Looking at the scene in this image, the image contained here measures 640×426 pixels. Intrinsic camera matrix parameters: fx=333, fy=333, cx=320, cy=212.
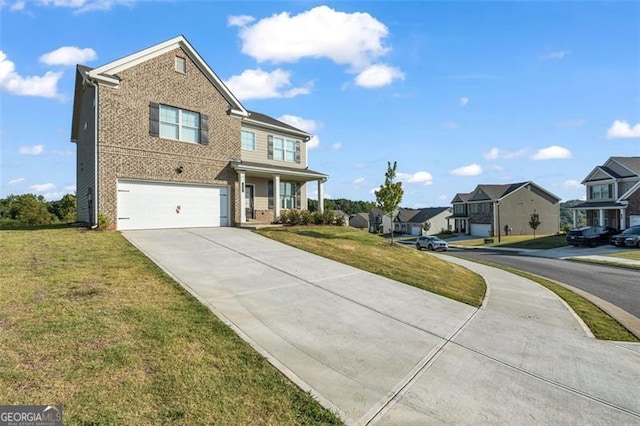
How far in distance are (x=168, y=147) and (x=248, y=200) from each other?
A: 5.18 meters

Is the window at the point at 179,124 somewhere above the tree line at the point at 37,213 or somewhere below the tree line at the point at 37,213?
above

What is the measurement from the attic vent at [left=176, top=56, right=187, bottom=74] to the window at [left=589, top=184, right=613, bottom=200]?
42938 millimetres

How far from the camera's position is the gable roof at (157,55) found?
13.6m

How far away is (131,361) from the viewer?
12.1ft

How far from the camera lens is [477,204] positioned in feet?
165

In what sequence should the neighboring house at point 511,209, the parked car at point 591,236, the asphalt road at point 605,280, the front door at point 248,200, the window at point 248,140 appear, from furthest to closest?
1. the neighboring house at point 511,209
2. the parked car at point 591,236
3. the window at point 248,140
4. the front door at point 248,200
5. the asphalt road at point 605,280

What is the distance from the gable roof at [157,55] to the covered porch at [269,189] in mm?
3351

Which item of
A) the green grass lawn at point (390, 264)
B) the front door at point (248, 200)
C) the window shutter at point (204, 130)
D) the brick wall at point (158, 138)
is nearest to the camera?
the green grass lawn at point (390, 264)

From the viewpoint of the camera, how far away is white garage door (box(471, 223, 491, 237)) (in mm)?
47894

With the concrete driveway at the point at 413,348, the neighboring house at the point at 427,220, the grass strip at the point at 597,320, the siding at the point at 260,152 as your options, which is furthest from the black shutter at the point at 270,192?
the neighboring house at the point at 427,220

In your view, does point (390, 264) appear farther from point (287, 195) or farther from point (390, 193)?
point (287, 195)

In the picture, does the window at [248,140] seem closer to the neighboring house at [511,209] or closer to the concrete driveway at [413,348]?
the concrete driveway at [413,348]

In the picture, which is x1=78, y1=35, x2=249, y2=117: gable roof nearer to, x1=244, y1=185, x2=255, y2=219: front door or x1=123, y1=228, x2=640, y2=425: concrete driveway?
x1=244, y1=185, x2=255, y2=219: front door

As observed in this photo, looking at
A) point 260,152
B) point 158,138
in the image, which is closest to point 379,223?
point 260,152
